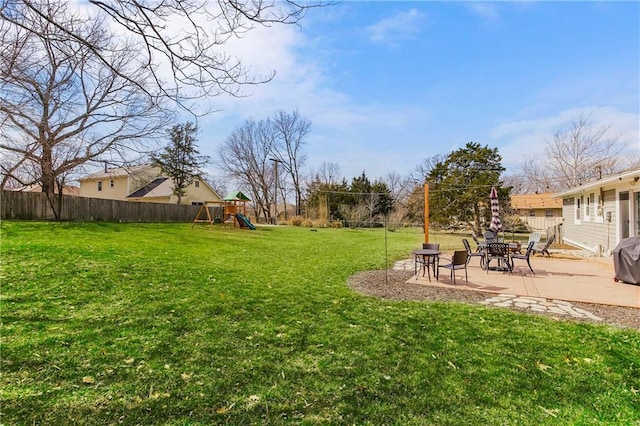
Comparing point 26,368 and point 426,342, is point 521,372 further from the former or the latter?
point 26,368

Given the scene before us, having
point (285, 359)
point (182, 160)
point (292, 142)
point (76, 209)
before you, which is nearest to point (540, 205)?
point (292, 142)

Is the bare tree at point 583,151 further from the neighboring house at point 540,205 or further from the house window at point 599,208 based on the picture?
the house window at point 599,208

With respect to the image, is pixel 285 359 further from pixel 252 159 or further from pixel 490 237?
pixel 252 159

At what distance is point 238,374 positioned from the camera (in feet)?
8.43

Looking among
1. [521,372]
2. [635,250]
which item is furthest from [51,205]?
[635,250]

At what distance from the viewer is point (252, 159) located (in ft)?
108

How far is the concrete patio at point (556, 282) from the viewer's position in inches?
200

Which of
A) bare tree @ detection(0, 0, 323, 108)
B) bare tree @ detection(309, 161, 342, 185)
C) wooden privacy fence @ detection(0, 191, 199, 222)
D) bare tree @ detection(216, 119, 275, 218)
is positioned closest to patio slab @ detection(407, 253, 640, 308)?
bare tree @ detection(0, 0, 323, 108)

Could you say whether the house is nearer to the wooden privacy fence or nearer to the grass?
the wooden privacy fence

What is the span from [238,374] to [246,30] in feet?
9.85

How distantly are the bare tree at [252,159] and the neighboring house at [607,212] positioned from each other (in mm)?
24772

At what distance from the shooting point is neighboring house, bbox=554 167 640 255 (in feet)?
27.7

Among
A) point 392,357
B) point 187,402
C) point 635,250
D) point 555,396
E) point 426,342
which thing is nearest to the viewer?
point 187,402

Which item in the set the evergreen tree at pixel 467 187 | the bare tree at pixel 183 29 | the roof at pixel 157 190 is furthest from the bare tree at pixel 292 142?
the bare tree at pixel 183 29
